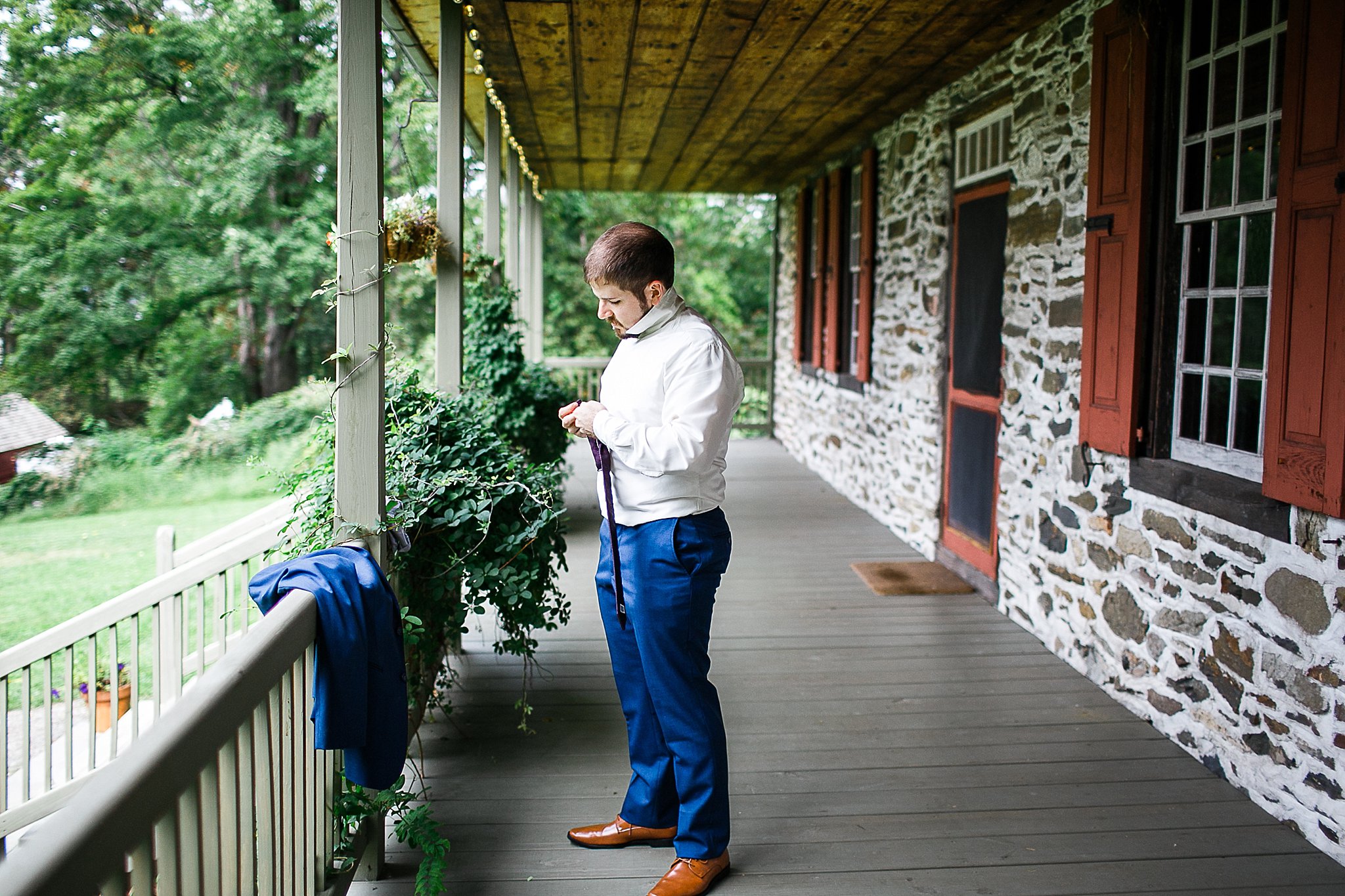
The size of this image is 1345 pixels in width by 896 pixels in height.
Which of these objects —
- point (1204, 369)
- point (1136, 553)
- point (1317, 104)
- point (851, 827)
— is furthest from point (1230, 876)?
point (1317, 104)

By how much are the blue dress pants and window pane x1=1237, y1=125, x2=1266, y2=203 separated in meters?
2.08

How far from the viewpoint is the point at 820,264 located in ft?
29.3

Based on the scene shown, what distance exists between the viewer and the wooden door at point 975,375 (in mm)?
5047

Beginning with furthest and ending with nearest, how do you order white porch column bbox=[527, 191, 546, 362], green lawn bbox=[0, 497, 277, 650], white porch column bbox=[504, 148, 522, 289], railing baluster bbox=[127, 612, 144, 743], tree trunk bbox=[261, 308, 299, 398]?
tree trunk bbox=[261, 308, 299, 398] → white porch column bbox=[527, 191, 546, 362] → green lawn bbox=[0, 497, 277, 650] → white porch column bbox=[504, 148, 522, 289] → railing baluster bbox=[127, 612, 144, 743]

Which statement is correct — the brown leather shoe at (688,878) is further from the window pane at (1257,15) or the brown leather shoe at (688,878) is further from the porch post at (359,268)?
the window pane at (1257,15)

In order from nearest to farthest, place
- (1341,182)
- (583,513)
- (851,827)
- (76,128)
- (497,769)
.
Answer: (1341,182), (851,827), (497,769), (583,513), (76,128)

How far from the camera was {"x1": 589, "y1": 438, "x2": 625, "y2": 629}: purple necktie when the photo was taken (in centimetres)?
236

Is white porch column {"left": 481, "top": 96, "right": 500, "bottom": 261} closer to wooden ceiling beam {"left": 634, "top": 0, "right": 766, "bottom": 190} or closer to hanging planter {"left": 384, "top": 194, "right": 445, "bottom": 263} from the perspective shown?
wooden ceiling beam {"left": 634, "top": 0, "right": 766, "bottom": 190}

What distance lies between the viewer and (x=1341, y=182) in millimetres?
2510

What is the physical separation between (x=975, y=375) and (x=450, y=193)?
2.82 meters

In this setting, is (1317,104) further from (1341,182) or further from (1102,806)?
(1102,806)

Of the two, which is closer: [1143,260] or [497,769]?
[497,769]

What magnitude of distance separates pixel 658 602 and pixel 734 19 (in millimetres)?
2994

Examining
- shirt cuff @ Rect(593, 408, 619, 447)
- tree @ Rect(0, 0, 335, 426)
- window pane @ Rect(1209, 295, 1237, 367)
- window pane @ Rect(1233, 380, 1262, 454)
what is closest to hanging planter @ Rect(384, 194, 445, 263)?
shirt cuff @ Rect(593, 408, 619, 447)
